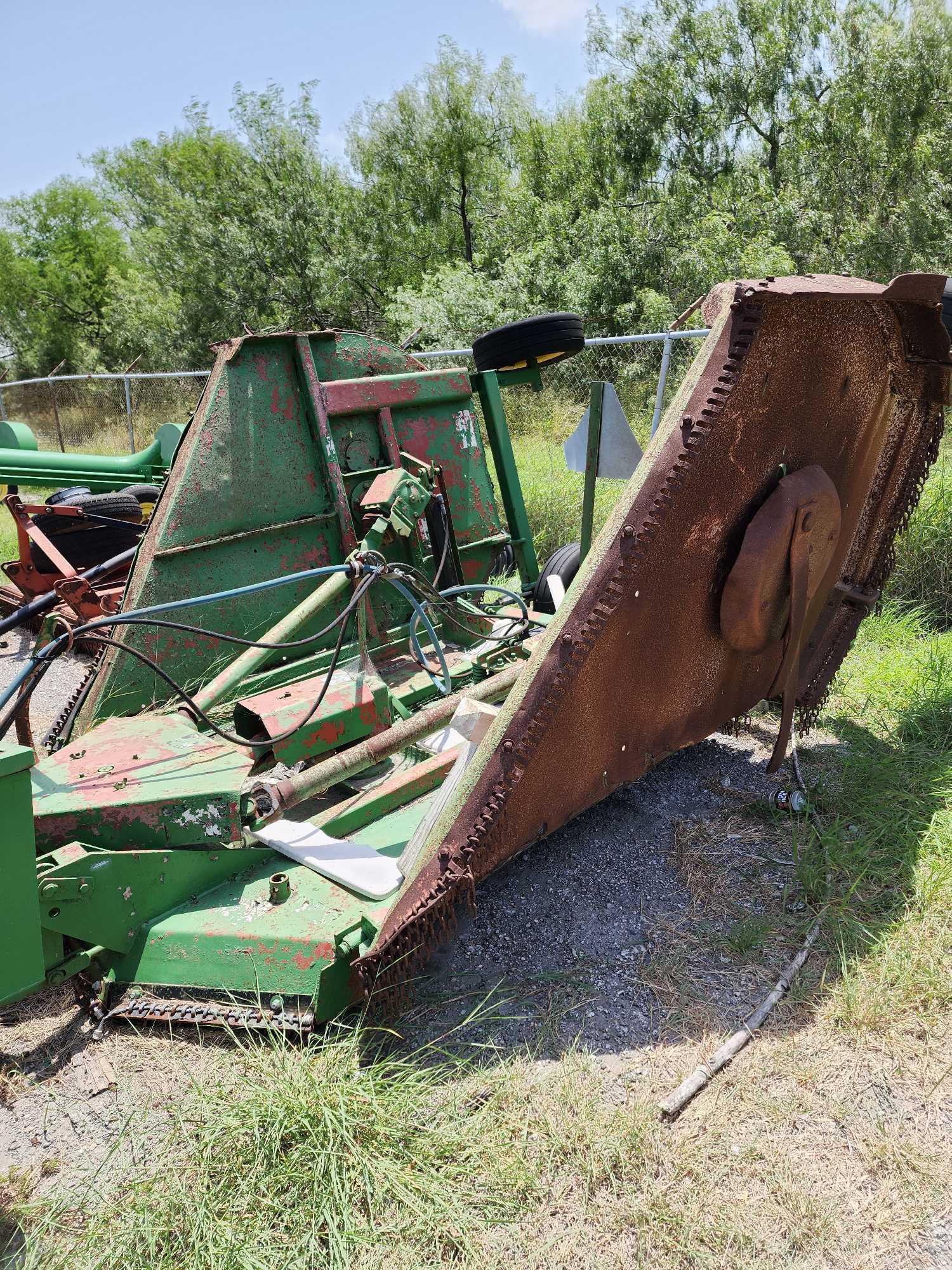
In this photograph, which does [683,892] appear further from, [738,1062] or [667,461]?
[667,461]

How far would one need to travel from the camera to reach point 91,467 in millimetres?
6641

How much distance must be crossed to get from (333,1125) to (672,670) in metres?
1.57

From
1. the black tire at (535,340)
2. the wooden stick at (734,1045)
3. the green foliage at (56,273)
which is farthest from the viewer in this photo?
the green foliage at (56,273)

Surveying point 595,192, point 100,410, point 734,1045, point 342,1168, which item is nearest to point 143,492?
point 342,1168

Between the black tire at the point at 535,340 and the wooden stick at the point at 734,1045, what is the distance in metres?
3.06

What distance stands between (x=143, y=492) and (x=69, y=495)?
0.53 metres

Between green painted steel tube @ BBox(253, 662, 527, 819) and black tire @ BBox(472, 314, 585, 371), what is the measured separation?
6.42ft

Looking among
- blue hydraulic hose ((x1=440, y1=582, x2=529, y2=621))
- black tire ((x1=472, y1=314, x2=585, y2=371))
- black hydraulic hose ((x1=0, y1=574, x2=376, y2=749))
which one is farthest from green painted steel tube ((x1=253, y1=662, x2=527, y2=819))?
black tire ((x1=472, y1=314, x2=585, y2=371))

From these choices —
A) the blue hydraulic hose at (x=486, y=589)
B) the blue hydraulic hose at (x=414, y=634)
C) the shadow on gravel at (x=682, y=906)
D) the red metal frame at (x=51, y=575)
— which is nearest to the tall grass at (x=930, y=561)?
the shadow on gravel at (x=682, y=906)

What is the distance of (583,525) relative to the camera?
435 cm

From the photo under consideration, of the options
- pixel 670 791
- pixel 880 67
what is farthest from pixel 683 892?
pixel 880 67

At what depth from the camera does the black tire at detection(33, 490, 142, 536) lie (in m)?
5.98

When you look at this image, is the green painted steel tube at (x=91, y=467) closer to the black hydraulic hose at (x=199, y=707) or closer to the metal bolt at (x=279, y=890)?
the black hydraulic hose at (x=199, y=707)

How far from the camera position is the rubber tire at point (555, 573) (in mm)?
4859
